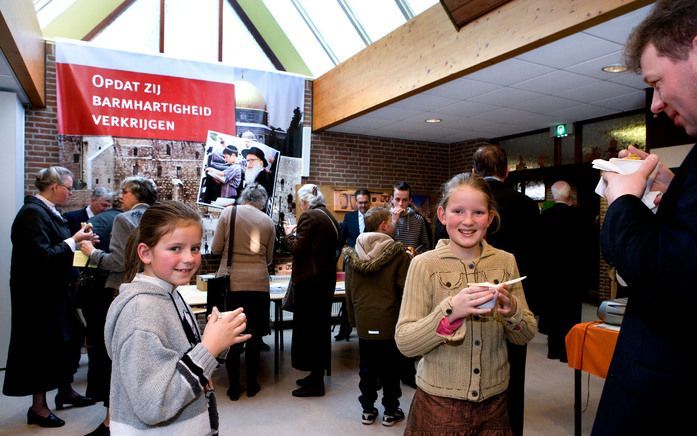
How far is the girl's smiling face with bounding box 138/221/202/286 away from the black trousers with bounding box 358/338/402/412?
2387 millimetres

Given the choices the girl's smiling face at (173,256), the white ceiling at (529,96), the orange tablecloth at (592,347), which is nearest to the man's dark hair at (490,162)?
the orange tablecloth at (592,347)

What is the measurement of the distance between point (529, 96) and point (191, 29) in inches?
201

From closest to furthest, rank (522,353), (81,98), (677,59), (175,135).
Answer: (677,59), (522,353), (81,98), (175,135)

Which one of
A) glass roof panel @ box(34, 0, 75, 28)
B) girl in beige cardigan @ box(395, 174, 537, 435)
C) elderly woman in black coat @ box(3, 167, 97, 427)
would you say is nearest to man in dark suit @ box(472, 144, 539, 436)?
girl in beige cardigan @ box(395, 174, 537, 435)

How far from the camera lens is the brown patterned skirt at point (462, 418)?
1.61m

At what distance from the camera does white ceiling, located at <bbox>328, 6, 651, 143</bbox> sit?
387 centimetres

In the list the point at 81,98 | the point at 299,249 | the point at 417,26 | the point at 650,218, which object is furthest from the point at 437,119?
the point at 650,218

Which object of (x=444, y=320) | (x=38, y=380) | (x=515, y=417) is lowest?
(x=38, y=380)

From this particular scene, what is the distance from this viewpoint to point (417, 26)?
200 inches

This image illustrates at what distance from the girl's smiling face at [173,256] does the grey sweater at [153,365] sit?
4 cm

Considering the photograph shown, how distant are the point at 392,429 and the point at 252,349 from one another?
1414 millimetres

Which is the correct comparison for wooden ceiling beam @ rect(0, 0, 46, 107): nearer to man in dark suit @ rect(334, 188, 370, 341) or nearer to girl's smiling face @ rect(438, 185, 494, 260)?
girl's smiling face @ rect(438, 185, 494, 260)

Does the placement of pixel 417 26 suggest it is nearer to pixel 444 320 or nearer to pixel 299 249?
pixel 299 249

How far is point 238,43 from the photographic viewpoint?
24.8 feet
